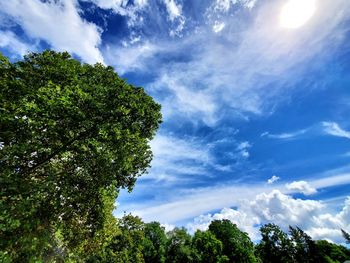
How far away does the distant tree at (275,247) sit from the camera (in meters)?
79.1

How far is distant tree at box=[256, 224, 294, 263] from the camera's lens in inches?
3113

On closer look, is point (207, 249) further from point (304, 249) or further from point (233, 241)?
point (304, 249)

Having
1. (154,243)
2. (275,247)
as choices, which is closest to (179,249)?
(154,243)

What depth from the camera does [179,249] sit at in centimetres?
7494

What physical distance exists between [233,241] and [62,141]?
7018 cm

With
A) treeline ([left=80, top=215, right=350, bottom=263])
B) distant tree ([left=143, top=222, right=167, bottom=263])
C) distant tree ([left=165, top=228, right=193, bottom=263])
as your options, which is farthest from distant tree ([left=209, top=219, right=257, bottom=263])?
distant tree ([left=143, top=222, right=167, bottom=263])

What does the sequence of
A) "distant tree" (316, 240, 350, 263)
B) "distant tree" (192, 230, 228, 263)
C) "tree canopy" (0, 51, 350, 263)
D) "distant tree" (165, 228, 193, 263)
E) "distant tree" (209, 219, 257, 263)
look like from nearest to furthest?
1. "tree canopy" (0, 51, 350, 263)
2. "distant tree" (192, 230, 228, 263)
3. "distant tree" (209, 219, 257, 263)
4. "distant tree" (165, 228, 193, 263)
5. "distant tree" (316, 240, 350, 263)

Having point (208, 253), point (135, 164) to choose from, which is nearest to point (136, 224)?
point (208, 253)

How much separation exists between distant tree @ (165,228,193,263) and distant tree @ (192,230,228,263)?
2.31 metres

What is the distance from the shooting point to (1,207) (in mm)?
9492

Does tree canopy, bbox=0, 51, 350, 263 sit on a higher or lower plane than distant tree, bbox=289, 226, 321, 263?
lower

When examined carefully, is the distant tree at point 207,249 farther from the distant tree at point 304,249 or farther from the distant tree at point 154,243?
the distant tree at point 304,249

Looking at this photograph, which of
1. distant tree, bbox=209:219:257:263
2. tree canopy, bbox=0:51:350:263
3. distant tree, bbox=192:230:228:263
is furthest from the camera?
distant tree, bbox=209:219:257:263

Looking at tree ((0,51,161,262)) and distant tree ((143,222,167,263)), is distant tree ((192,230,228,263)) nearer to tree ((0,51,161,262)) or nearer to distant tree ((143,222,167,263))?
distant tree ((143,222,167,263))
